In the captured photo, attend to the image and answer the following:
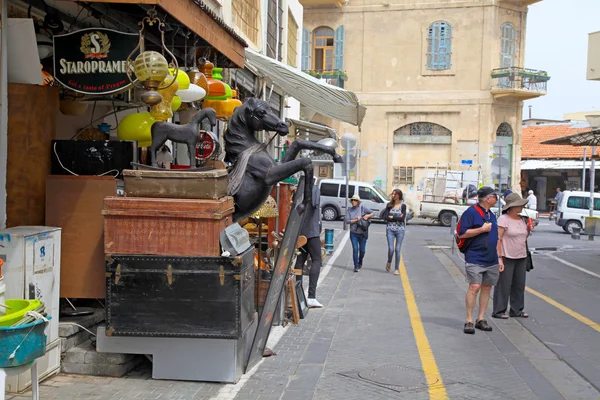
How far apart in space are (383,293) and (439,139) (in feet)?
83.0

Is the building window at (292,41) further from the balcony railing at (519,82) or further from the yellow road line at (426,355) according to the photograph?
the balcony railing at (519,82)

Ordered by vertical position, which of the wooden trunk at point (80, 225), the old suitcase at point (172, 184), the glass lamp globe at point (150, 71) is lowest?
the wooden trunk at point (80, 225)

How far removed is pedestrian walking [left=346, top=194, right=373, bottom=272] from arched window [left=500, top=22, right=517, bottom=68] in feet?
80.1

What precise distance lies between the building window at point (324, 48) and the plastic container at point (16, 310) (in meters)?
32.9

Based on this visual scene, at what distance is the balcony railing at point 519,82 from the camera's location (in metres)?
33.8

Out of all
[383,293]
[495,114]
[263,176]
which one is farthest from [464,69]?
[263,176]

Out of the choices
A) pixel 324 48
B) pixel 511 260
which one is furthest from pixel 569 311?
pixel 324 48

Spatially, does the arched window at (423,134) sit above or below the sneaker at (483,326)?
above

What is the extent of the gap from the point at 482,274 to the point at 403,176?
27764 millimetres

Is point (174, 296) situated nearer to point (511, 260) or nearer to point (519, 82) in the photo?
point (511, 260)

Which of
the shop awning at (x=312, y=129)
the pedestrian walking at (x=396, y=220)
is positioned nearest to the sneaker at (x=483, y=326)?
the pedestrian walking at (x=396, y=220)

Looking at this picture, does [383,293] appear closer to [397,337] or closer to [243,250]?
[397,337]

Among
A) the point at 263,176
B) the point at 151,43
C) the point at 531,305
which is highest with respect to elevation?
the point at 151,43

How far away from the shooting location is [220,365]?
570 cm
